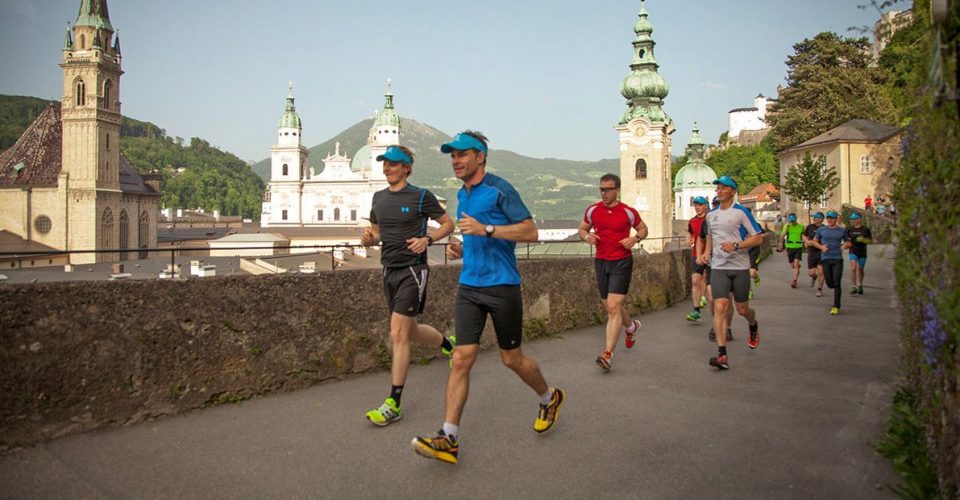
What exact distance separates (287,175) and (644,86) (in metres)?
95.0

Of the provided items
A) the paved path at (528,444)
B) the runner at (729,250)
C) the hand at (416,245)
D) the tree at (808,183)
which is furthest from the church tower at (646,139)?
the hand at (416,245)

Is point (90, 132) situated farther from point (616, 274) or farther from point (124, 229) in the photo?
point (616, 274)

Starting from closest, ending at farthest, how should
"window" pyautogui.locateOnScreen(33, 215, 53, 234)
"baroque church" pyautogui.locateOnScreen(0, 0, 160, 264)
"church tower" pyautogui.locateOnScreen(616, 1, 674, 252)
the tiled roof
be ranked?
"church tower" pyautogui.locateOnScreen(616, 1, 674, 252) < "baroque church" pyautogui.locateOnScreen(0, 0, 160, 264) < "window" pyautogui.locateOnScreen(33, 215, 53, 234) < the tiled roof

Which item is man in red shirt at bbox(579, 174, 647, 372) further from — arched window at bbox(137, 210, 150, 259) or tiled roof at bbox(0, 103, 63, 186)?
arched window at bbox(137, 210, 150, 259)

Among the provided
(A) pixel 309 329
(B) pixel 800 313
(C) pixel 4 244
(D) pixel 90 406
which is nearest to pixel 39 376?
(D) pixel 90 406

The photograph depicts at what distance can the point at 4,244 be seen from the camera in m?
98.3

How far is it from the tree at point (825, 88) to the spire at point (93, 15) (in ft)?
319

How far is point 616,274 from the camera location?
827 cm

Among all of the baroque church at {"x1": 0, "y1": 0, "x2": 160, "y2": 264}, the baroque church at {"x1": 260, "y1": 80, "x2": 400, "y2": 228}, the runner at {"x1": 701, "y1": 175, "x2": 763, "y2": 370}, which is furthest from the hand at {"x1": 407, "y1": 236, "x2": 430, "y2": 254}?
the baroque church at {"x1": 260, "y1": 80, "x2": 400, "y2": 228}

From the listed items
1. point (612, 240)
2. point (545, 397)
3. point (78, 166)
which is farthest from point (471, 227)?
point (78, 166)

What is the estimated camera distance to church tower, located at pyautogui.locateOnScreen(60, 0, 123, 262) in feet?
352

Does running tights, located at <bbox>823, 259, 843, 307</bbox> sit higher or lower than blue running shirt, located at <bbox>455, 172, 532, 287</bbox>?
lower

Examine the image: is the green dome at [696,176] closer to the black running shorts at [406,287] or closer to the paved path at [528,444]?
the paved path at [528,444]

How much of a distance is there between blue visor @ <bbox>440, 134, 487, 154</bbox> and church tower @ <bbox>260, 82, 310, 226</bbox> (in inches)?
6491
